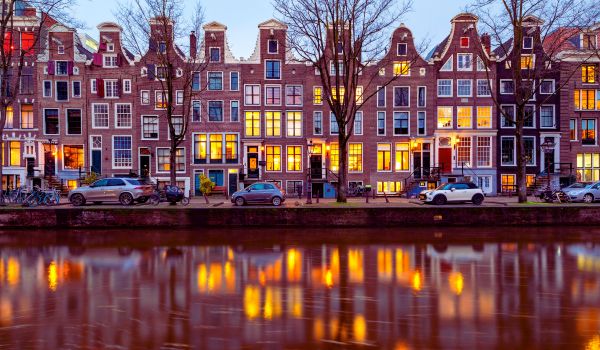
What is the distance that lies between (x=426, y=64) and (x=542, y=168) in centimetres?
1586

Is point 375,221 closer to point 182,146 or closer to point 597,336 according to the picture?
point 597,336

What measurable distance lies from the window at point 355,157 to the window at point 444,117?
28.0 feet

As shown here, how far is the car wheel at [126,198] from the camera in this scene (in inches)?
1027

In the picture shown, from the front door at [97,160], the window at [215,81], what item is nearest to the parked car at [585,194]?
the window at [215,81]

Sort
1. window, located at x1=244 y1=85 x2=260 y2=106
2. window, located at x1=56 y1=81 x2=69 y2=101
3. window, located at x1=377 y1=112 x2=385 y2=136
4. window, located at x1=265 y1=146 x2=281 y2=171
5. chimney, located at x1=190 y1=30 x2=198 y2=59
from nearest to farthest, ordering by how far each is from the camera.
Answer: chimney, located at x1=190 y1=30 x2=198 y2=59 < window, located at x1=56 y1=81 x2=69 y2=101 < window, located at x1=265 y1=146 x2=281 y2=171 < window, located at x1=244 y1=85 x2=260 y2=106 < window, located at x1=377 y1=112 x2=385 y2=136

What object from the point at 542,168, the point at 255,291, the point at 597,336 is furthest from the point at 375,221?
the point at 542,168

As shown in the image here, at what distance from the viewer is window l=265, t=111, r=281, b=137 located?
141ft

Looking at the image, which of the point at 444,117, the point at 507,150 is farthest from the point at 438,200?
the point at 507,150

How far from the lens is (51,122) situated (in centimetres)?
4178

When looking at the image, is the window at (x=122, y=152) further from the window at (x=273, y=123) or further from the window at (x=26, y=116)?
the window at (x=273, y=123)

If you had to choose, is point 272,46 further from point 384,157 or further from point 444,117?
point 444,117

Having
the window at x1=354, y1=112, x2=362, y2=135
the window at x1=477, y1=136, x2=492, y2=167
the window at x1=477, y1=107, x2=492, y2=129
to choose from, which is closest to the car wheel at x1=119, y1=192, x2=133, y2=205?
the window at x1=354, y1=112, x2=362, y2=135

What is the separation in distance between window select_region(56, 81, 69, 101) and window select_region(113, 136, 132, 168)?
620 cm

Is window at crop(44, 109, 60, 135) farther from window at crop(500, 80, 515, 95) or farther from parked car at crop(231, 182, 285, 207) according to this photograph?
window at crop(500, 80, 515, 95)
